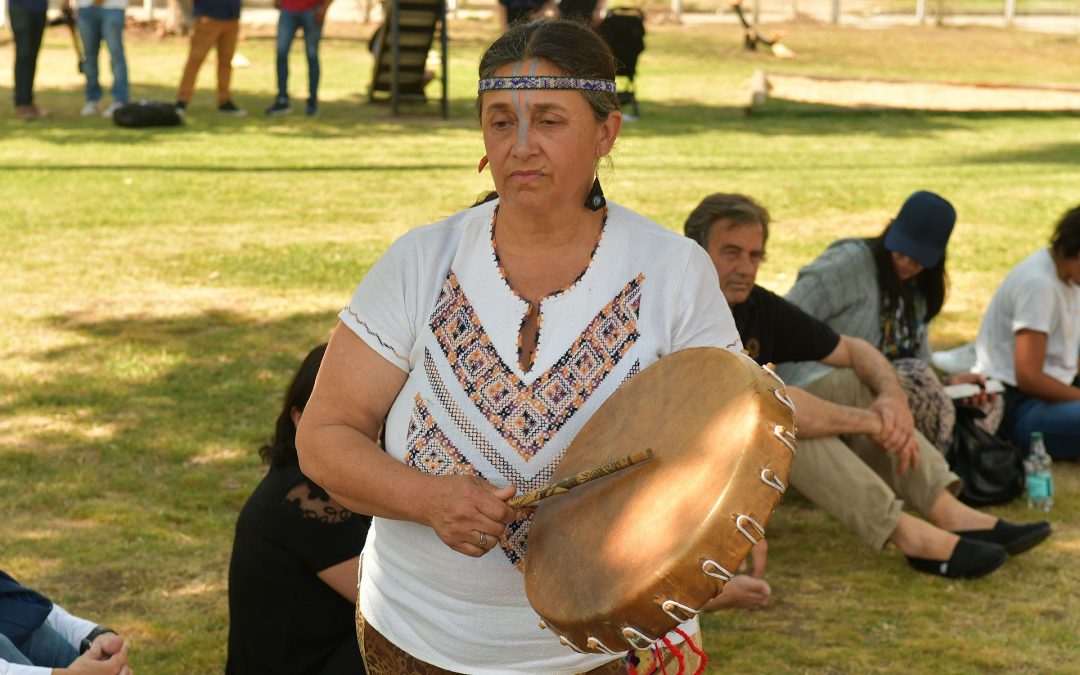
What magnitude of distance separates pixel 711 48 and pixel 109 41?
1400cm

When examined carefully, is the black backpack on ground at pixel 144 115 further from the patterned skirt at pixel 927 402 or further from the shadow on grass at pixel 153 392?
the patterned skirt at pixel 927 402

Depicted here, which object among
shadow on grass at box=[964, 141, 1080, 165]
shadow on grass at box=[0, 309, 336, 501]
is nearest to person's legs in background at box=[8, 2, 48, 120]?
shadow on grass at box=[0, 309, 336, 501]

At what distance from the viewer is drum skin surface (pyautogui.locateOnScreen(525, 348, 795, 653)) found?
89.2 inches

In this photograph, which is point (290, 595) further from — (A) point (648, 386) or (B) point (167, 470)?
(B) point (167, 470)

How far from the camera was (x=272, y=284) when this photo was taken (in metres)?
9.11

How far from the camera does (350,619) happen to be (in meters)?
3.75

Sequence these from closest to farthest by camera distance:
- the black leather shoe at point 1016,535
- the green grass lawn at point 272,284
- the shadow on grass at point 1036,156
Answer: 1. the green grass lawn at point 272,284
2. the black leather shoe at point 1016,535
3. the shadow on grass at point 1036,156

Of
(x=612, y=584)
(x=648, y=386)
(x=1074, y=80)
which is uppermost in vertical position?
(x=648, y=386)

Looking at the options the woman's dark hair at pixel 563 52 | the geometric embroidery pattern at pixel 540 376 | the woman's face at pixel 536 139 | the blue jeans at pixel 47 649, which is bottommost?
the blue jeans at pixel 47 649

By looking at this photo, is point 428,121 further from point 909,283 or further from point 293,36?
point 909,283

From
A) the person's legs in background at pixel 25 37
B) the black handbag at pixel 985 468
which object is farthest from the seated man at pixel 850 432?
the person's legs in background at pixel 25 37

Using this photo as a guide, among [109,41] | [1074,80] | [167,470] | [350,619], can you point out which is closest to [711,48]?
[1074,80]

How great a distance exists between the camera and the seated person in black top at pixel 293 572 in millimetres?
3598

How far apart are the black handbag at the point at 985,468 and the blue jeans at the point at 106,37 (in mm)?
12175
